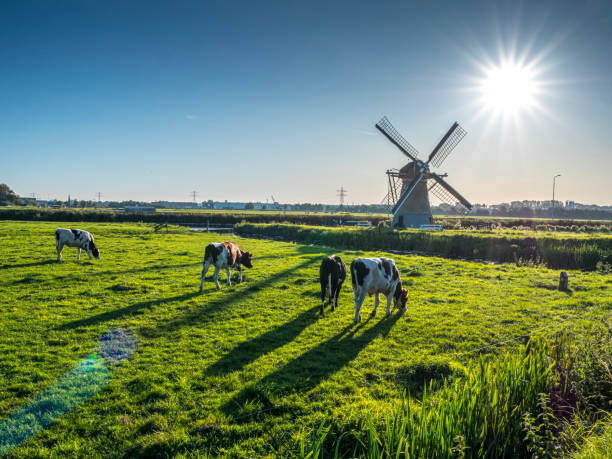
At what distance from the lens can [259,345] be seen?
264 inches

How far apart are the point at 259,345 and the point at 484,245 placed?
65.9 feet

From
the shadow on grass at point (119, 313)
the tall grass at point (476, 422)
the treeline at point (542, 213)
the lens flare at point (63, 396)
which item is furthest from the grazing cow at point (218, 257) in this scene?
the treeline at point (542, 213)

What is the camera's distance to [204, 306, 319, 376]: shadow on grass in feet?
18.7

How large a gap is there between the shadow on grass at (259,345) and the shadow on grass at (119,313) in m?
3.85

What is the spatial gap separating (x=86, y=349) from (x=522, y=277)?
16.3 metres

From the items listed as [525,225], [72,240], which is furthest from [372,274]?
[525,225]

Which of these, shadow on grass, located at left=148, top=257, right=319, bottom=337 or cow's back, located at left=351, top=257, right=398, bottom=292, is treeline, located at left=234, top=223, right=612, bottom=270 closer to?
shadow on grass, located at left=148, top=257, right=319, bottom=337

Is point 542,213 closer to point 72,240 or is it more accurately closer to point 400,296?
point 400,296

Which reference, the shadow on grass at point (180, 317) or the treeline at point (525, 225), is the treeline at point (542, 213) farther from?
the shadow on grass at point (180, 317)

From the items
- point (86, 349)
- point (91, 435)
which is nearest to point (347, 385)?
point (91, 435)

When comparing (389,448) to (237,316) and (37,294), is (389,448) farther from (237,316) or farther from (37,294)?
(37,294)

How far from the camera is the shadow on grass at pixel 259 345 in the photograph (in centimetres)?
571

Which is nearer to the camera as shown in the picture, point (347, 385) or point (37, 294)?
point (347, 385)

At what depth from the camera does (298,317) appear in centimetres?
860
